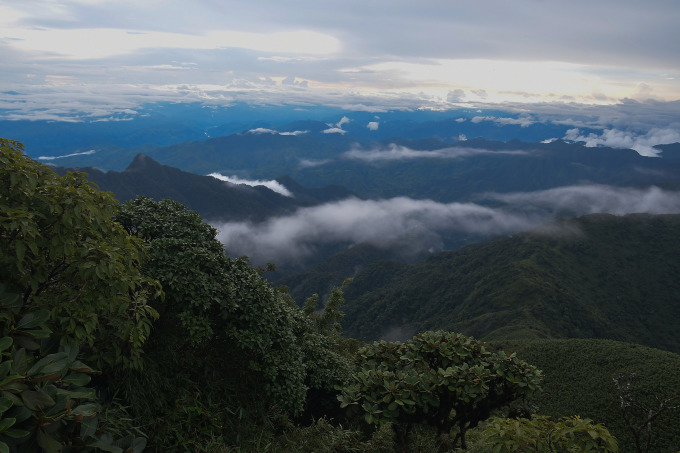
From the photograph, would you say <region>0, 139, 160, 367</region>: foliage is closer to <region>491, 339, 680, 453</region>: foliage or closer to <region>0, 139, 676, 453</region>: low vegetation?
<region>0, 139, 676, 453</region>: low vegetation

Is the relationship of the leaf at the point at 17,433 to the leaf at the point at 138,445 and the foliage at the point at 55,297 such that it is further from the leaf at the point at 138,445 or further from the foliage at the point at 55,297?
the leaf at the point at 138,445

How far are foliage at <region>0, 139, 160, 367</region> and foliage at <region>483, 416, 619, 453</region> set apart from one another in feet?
15.6

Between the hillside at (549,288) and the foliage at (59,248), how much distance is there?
82333mm

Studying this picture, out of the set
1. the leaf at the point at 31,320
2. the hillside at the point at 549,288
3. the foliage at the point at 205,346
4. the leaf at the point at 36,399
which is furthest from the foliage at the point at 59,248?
the hillside at the point at 549,288

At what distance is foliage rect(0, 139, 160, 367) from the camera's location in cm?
463

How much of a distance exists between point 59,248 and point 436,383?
591 centimetres

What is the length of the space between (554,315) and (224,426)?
350ft

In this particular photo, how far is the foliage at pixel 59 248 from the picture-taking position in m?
4.63

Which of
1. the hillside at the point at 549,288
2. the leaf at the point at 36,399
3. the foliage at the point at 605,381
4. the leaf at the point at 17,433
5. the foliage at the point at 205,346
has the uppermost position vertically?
the leaf at the point at 36,399

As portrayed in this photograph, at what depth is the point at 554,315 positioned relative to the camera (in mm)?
97938

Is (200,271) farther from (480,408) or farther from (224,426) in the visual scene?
(480,408)

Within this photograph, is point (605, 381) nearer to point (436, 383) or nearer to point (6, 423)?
point (436, 383)

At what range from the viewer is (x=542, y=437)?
4973mm

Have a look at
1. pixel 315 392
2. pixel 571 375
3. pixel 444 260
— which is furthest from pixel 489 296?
pixel 315 392
